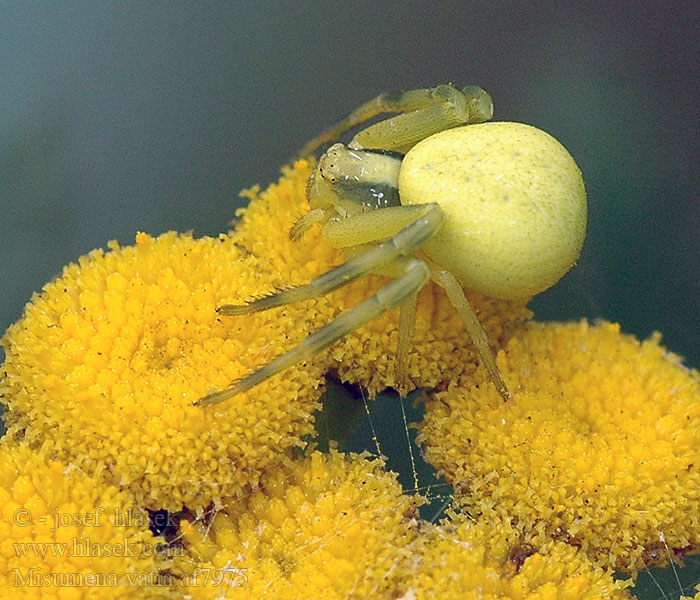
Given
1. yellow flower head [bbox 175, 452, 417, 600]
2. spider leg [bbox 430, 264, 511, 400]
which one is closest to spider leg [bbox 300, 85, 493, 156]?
spider leg [bbox 430, 264, 511, 400]

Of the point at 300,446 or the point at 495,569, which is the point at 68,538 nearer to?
the point at 300,446

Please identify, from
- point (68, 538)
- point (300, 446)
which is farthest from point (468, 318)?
point (68, 538)

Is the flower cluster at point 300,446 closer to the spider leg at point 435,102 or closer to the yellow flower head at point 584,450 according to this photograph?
the yellow flower head at point 584,450

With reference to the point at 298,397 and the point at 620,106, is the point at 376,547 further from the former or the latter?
the point at 620,106

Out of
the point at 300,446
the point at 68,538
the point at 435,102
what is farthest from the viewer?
the point at 435,102

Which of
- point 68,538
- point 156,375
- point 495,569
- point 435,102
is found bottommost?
point 495,569

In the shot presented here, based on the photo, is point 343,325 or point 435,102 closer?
point 343,325

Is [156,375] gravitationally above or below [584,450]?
above
